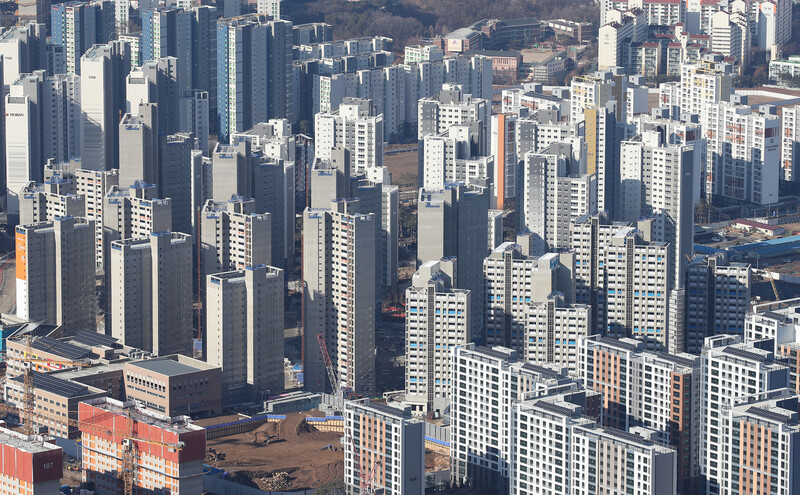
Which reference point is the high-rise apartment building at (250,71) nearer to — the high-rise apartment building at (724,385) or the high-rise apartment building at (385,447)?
the high-rise apartment building at (385,447)

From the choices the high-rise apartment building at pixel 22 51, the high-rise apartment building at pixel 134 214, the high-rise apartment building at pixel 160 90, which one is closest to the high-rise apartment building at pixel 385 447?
the high-rise apartment building at pixel 134 214

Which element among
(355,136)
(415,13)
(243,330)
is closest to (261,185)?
(355,136)

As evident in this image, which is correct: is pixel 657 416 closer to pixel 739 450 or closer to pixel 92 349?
pixel 739 450

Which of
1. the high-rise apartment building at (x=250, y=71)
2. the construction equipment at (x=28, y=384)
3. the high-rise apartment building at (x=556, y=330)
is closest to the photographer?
the construction equipment at (x=28, y=384)

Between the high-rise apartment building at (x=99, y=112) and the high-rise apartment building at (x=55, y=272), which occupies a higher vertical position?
the high-rise apartment building at (x=99, y=112)

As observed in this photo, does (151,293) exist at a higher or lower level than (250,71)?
lower

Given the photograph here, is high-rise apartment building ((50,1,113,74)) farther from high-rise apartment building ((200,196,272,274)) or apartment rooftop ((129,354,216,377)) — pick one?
apartment rooftop ((129,354,216,377))

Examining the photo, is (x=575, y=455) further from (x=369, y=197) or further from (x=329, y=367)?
(x=369, y=197)
